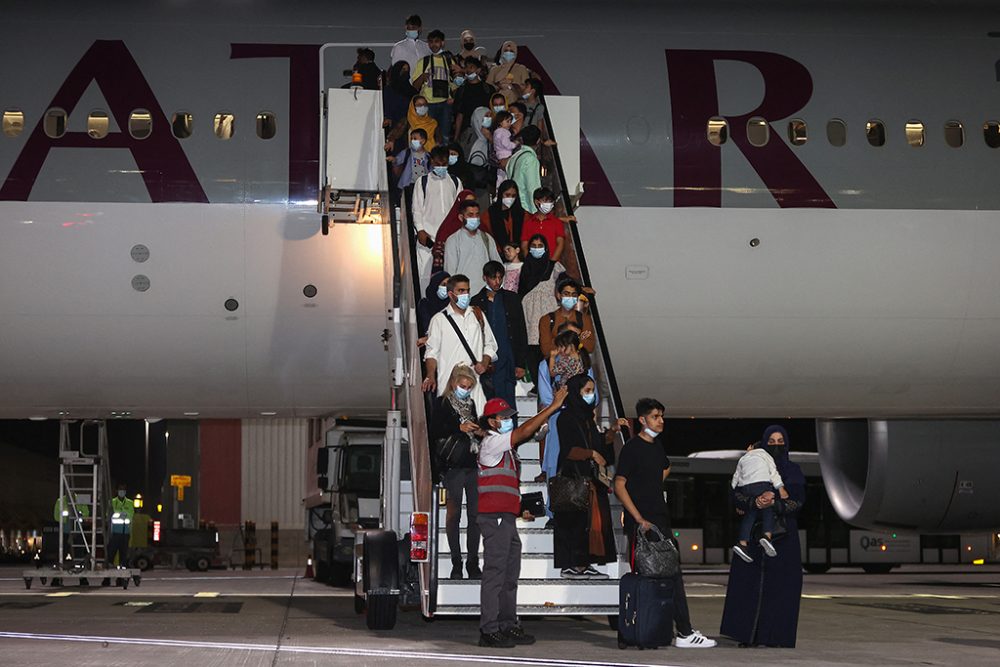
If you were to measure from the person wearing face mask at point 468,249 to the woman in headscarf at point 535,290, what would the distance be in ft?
1.19

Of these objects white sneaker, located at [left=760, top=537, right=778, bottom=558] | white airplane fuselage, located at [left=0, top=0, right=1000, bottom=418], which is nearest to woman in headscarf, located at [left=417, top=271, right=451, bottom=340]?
white airplane fuselage, located at [left=0, top=0, right=1000, bottom=418]

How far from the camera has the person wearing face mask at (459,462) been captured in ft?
33.5

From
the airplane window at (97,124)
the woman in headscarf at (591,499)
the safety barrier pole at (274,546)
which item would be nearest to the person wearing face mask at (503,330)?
the woman in headscarf at (591,499)

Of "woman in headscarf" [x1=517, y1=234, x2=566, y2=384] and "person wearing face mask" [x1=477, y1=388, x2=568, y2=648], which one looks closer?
"person wearing face mask" [x1=477, y1=388, x2=568, y2=648]

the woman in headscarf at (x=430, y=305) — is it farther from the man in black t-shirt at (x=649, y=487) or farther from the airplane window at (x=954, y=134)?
the airplane window at (x=954, y=134)

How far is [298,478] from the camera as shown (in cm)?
3766

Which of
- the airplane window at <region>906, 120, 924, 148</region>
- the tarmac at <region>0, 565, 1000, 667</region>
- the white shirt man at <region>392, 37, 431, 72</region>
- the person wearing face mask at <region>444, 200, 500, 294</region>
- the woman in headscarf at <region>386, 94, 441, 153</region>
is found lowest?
the tarmac at <region>0, 565, 1000, 667</region>

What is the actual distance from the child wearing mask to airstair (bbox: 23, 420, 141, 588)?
820 centimetres

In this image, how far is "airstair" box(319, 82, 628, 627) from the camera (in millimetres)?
10289

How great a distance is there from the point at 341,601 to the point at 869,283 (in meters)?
7.02

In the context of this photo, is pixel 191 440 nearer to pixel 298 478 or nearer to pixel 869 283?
pixel 298 478

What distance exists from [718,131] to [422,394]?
15.9ft

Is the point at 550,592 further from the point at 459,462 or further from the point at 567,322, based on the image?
the point at 567,322

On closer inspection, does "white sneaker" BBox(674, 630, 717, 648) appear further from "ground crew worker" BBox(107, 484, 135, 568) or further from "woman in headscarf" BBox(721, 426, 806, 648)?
"ground crew worker" BBox(107, 484, 135, 568)
